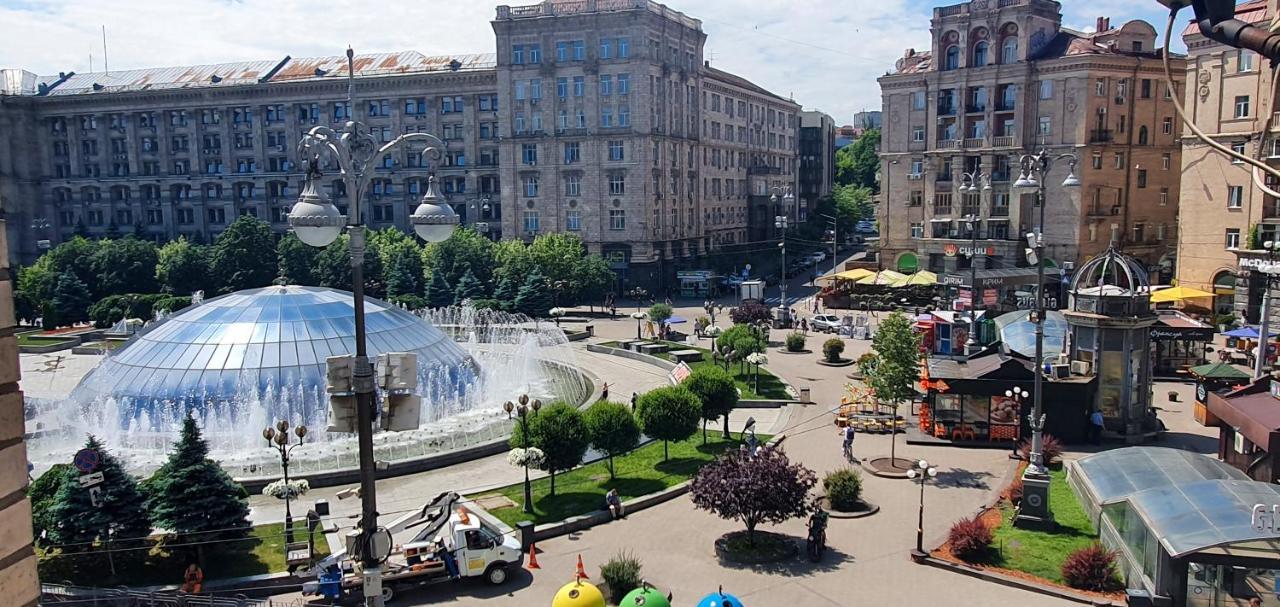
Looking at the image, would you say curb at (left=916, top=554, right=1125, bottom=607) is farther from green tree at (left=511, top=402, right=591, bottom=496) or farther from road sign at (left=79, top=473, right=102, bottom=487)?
road sign at (left=79, top=473, right=102, bottom=487)

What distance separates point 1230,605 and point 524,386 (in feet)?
85.8

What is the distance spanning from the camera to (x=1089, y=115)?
206 ft

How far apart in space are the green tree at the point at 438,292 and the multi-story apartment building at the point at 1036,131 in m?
34.1

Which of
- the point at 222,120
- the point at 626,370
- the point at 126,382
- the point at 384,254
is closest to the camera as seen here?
the point at 126,382

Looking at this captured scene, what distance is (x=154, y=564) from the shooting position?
19.8 meters

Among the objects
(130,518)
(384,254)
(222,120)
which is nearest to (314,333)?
(130,518)

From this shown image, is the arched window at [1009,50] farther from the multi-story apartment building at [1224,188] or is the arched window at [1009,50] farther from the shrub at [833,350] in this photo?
the shrub at [833,350]

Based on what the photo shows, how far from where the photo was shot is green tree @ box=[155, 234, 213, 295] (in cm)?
6706

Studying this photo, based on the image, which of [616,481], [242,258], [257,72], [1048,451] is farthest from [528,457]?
[257,72]

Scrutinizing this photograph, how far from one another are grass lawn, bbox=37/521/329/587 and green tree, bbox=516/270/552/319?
125 ft

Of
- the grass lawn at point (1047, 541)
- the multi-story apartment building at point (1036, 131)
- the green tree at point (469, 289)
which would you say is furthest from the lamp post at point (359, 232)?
the multi-story apartment building at point (1036, 131)

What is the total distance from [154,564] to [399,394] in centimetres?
1233

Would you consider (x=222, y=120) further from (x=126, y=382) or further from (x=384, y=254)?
(x=126, y=382)

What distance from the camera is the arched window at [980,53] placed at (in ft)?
219
